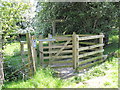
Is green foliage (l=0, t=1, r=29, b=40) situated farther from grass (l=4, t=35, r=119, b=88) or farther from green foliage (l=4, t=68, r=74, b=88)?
green foliage (l=4, t=68, r=74, b=88)

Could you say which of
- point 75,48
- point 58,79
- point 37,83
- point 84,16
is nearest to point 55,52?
point 75,48

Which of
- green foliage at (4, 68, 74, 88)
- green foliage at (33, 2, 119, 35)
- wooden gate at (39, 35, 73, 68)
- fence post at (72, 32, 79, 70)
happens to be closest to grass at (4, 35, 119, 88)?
green foliage at (4, 68, 74, 88)

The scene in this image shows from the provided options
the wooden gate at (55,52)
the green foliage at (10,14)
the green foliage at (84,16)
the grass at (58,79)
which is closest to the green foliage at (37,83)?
the grass at (58,79)

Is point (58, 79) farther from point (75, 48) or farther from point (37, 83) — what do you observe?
point (75, 48)

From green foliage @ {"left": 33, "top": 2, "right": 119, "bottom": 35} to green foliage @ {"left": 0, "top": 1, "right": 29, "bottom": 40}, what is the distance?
378cm

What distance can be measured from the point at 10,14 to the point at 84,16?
174 inches

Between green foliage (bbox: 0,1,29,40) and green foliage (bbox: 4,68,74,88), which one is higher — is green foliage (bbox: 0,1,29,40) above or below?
above

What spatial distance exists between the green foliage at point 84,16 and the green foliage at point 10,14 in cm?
378

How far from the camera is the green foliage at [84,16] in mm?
6888

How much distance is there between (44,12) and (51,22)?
29.5 inches

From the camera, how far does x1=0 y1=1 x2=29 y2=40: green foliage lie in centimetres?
340

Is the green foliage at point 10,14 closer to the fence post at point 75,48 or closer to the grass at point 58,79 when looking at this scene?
the grass at point 58,79

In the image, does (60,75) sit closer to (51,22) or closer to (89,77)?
(89,77)

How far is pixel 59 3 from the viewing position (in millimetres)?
7160
